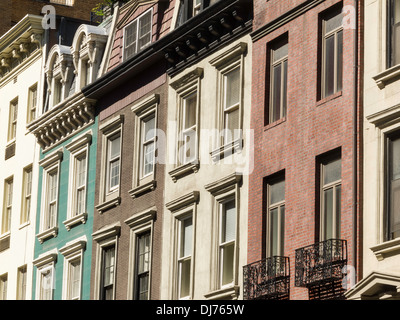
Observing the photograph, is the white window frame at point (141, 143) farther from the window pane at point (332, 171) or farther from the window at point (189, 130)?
the window pane at point (332, 171)

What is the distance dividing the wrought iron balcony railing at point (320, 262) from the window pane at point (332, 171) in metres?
1.70

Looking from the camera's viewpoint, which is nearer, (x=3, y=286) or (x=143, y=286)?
(x=143, y=286)

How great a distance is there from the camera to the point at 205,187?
35094 mm

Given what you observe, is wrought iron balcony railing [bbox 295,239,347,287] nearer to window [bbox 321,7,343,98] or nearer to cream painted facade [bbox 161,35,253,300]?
cream painted facade [bbox 161,35,253,300]

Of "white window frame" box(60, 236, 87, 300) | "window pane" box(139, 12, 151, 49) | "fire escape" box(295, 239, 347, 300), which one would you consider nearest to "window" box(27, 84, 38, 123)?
"white window frame" box(60, 236, 87, 300)

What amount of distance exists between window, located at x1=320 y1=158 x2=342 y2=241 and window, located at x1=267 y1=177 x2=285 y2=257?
6.37 ft

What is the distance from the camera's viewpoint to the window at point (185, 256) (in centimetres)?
3584

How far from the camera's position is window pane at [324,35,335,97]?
30562 millimetres

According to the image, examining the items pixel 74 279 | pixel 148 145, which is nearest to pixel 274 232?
pixel 148 145

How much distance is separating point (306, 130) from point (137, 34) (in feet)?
40.9

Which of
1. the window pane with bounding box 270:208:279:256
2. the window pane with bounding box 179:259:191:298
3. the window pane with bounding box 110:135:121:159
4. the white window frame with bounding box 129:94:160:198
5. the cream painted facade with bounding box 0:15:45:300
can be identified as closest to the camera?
the window pane with bounding box 270:208:279:256

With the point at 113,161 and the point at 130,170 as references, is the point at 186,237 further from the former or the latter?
the point at 113,161

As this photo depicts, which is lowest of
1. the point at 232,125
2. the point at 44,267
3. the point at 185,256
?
the point at 185,256

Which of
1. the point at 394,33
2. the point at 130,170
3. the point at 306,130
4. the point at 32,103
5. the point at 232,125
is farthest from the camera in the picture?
the point at 32,103
